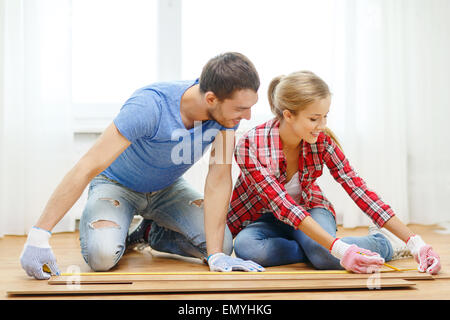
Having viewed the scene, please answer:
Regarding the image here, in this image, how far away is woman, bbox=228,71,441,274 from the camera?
145 centimetres

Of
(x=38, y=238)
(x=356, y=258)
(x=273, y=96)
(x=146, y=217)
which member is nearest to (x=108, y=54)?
(x=146, y=217)

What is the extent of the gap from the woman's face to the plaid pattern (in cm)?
9

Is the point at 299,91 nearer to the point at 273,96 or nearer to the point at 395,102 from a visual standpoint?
the point at 273,96

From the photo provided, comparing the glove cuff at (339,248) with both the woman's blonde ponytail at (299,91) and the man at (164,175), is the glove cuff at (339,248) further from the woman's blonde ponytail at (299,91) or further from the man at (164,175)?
the woman's blonde ponytail at (299,91)


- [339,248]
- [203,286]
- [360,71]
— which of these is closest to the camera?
[203,286]

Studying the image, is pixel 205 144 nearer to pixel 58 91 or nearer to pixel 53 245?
pixel 53 245

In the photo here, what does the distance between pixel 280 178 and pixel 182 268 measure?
0.45m

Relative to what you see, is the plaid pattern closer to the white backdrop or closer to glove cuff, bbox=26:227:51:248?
glove cuff, bbox=26:227:51:248

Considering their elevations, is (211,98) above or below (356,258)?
above

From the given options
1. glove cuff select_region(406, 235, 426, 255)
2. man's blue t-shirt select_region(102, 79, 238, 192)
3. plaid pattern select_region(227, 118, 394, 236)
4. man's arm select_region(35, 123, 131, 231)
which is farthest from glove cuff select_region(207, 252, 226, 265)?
glove cuff select_region(406, 235, 426, 255)

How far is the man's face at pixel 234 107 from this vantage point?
4.72ft

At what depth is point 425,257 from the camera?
4.75ft

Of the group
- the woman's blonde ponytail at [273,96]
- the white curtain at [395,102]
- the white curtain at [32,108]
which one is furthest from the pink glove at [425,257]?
the white curtain at [32,108]

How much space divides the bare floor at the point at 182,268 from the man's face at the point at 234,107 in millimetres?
498
